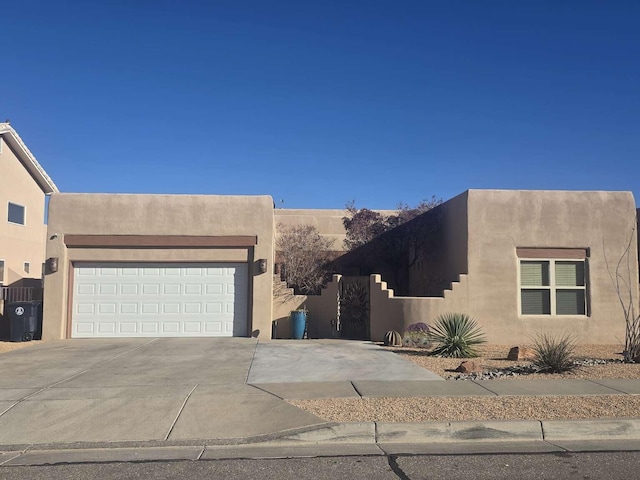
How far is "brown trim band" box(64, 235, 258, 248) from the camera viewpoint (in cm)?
1667

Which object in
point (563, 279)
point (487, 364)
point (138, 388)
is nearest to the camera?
point (138, 388)

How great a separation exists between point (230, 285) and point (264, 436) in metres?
10.3

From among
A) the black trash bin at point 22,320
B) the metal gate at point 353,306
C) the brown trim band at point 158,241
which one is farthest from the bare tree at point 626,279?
the black trash bin at point 22,320

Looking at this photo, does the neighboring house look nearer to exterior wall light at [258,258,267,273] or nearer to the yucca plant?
exterior wall light at [258,258,267,273]

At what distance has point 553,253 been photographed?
53.6 feet

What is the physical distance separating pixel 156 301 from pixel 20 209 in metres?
15.4

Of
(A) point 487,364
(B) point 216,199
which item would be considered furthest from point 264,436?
(B) point 216,199

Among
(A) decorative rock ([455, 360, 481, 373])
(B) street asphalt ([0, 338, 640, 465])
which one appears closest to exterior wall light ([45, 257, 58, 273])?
(B) street asphalt ([0, 338, 640, 465])

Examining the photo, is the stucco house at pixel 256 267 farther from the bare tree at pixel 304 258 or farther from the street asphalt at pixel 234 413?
the street asphalt at pixel 234 413

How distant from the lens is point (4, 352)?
1382cm

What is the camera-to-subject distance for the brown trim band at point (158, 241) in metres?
16.7

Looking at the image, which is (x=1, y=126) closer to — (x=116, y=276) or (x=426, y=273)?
(x=116, y=276)

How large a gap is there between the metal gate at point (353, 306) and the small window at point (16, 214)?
1812cm

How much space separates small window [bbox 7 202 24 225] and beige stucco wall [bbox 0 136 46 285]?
8.0 inches
